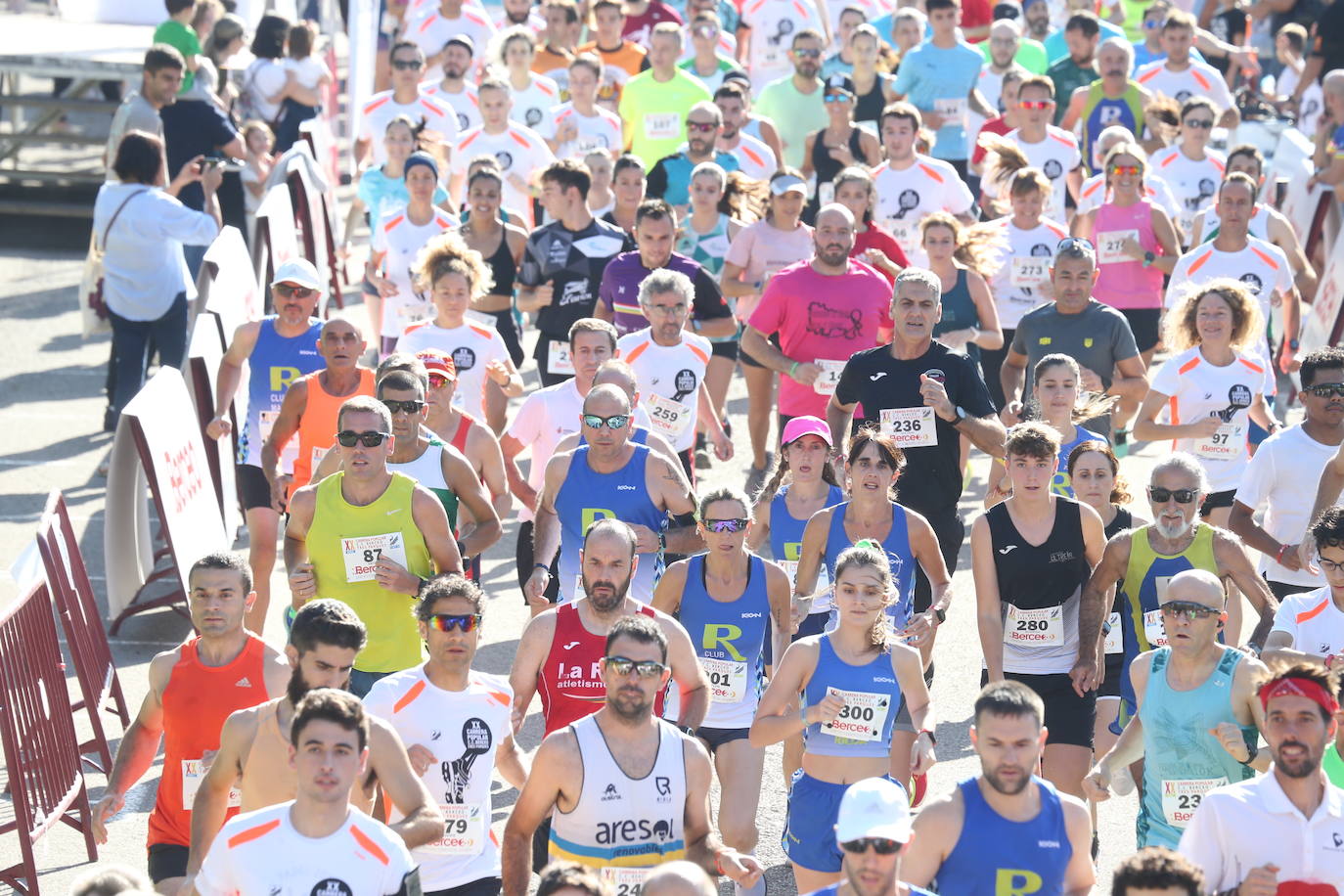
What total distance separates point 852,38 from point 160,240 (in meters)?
6.39

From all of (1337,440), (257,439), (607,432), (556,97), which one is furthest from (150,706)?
(556,97)

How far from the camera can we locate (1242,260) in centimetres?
1134

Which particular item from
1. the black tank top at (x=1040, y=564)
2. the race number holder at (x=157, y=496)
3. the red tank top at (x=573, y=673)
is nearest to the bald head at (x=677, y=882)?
the red tank top at (x=573, y=673)

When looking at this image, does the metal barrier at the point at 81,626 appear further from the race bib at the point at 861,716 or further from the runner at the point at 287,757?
the race bib at the point at 861,716

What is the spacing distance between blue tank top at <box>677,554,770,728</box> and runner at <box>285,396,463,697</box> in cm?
87

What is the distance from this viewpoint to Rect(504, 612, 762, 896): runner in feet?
19.3

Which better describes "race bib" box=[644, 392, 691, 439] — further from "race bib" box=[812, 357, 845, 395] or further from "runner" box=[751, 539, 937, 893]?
"runner" box=[751, 539, 937, 893]

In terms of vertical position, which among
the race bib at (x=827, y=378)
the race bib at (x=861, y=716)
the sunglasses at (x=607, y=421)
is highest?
the sunglasses at (x=607, y=421)

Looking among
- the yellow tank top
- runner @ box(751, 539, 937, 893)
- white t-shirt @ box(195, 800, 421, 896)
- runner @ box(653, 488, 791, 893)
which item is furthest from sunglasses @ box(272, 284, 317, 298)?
white t-shirt @ box(195, 800, 421, 896)

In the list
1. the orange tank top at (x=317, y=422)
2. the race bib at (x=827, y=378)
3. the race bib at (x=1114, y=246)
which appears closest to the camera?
the orange tank top at (x=317, y=422)

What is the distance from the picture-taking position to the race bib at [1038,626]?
7.68 m

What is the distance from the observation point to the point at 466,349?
33.3ft

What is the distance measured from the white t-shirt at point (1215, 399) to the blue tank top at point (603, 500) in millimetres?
2526

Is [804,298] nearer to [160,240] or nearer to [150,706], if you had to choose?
[160,240]
